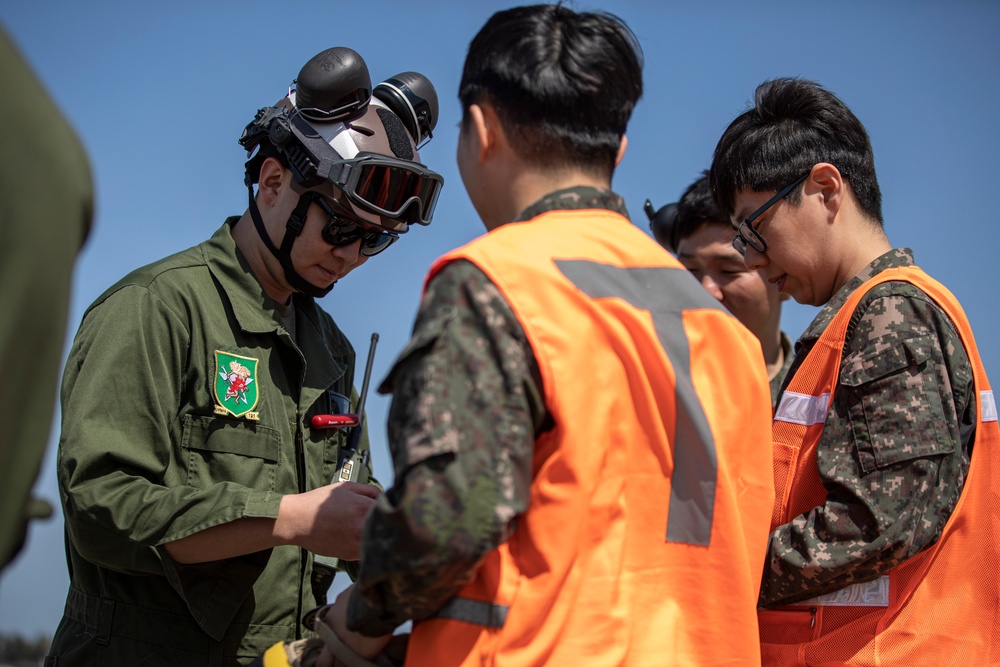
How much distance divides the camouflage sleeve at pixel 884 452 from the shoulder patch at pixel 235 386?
5.87ft

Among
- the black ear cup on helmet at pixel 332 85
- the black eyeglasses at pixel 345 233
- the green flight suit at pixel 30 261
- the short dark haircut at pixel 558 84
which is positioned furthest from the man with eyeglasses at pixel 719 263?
the green flight suit at pixel 30 261

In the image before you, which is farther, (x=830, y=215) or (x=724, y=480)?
(x=830, y=215)

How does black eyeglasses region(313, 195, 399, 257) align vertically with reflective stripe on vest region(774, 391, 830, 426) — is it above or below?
above

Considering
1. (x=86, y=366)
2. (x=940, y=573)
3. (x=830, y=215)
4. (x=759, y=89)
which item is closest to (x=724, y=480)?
(x=940, y=573)

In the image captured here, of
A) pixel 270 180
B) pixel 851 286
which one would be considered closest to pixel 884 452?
pixel 851 286

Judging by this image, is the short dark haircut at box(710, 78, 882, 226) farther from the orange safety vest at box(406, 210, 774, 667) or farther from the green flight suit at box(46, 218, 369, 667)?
the green flight suit at box(46, 218, 369, 667)

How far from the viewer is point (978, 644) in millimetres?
2621

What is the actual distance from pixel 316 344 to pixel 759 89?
1.96 metres

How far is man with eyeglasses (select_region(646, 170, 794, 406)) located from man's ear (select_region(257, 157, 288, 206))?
7.57 feet

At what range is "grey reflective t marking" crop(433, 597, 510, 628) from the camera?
188 centimetres

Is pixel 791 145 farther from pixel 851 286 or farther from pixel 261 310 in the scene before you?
pixel 261 310

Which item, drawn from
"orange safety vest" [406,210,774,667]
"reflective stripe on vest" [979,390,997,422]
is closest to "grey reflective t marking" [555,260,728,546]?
"orange safety vest" [406,210,774,667]

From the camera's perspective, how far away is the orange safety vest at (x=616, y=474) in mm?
1881

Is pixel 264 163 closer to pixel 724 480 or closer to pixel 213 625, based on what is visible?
pixel 213 625
